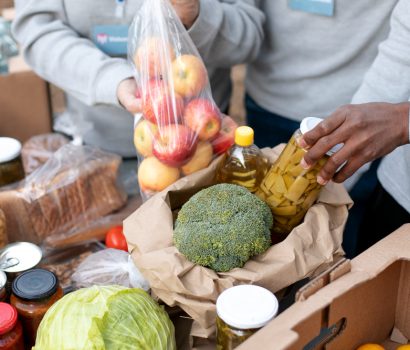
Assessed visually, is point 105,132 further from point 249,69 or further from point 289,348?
point 289,348

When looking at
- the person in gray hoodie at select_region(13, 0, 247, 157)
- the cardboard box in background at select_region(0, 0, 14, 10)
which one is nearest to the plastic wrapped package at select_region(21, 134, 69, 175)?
the person in gray hoodie at select_region(13, 0, 247, 157)

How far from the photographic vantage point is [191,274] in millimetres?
933

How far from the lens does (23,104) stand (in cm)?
171

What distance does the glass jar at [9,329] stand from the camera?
36.2 inches

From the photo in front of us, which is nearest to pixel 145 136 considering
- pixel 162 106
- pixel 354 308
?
pixel 162 106

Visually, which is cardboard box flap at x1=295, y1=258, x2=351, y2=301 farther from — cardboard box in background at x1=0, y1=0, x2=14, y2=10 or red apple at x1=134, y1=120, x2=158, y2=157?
cardboard box in background at x1=0, y1=0, x2=14, y2=10

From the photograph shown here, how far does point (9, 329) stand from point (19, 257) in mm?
211

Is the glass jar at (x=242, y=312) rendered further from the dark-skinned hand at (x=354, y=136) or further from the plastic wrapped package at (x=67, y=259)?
the plastic wrapped package at (x=67, y=259)

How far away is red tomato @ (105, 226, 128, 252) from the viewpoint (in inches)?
50.8

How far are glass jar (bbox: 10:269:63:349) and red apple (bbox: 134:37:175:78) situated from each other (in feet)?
1.50

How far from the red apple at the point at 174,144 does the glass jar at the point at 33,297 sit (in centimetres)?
30

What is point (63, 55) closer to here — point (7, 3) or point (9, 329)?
point (9, 329)

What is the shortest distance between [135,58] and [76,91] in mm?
265

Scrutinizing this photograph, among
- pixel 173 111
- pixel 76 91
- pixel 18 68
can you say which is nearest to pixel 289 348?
pixel 173 111
